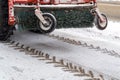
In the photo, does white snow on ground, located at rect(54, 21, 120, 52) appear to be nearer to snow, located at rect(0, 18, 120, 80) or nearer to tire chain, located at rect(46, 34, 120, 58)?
snow, located at rect(0, 18, 120, 80)

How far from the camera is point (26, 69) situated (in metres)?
8.52

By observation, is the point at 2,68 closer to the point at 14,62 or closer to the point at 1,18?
the point at 14,62

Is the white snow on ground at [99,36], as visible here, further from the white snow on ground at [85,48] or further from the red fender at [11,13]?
the red fender at [11,13]

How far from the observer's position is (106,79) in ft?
26.0

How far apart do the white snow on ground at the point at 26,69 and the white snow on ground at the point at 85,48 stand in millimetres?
818

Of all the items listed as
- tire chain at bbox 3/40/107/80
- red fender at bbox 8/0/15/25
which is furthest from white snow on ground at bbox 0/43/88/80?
red fender at bbox 8/0/15/25

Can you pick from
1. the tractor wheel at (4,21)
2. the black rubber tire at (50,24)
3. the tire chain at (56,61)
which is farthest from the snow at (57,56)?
the black rubber tire at (50,24)

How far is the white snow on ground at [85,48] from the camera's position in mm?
9227

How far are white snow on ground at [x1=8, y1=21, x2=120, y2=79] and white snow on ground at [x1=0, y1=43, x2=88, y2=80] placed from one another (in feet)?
2.68

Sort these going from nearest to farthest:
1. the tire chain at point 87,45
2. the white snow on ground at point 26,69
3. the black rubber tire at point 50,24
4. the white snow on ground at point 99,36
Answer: the white snow on ground at point 26,69 < the black rubber tire at point 50,24 < the tire chain at point 87,45 < the white snow on ground at point 99,36

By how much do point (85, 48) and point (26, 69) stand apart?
10.1 feet

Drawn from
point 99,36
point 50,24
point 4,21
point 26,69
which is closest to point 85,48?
point 50,24

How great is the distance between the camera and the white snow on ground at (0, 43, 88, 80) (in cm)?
788

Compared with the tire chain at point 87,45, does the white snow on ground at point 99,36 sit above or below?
below
